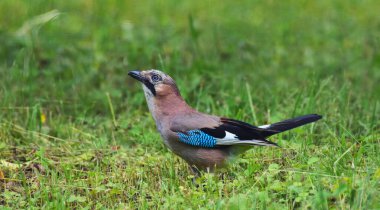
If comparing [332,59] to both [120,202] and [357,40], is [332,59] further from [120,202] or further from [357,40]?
[120,202]

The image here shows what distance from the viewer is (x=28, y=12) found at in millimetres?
9547

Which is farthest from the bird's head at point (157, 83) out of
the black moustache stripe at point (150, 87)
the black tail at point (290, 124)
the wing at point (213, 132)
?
the black tail at point (290, 124)

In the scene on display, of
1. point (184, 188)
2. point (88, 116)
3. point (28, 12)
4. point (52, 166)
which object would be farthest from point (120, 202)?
point (28, 12)

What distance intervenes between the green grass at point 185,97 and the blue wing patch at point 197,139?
24cm

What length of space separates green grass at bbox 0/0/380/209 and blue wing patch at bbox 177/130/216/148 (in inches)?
9.3

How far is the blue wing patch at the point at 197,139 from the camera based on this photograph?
603cm

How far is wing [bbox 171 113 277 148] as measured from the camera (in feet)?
19.6

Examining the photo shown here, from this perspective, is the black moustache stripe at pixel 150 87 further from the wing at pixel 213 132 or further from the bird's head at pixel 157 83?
the wing at pixel 213 132

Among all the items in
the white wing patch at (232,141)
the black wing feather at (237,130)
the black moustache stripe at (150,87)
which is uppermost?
the black moustache stripe at (150,87)

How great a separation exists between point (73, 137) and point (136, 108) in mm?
980

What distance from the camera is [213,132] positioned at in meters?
6.06

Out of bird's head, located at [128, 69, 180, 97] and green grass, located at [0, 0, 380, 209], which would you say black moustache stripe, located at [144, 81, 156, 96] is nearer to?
bird's head, located at [128, 69, 180, 97]

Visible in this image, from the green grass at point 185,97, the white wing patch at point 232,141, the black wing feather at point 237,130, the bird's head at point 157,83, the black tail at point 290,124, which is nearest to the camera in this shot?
the green grass at point 185,97

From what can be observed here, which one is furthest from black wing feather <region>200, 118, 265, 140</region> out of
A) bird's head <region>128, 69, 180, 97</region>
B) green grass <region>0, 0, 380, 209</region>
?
bird's head <region>128, 69, 180, 97</region>
